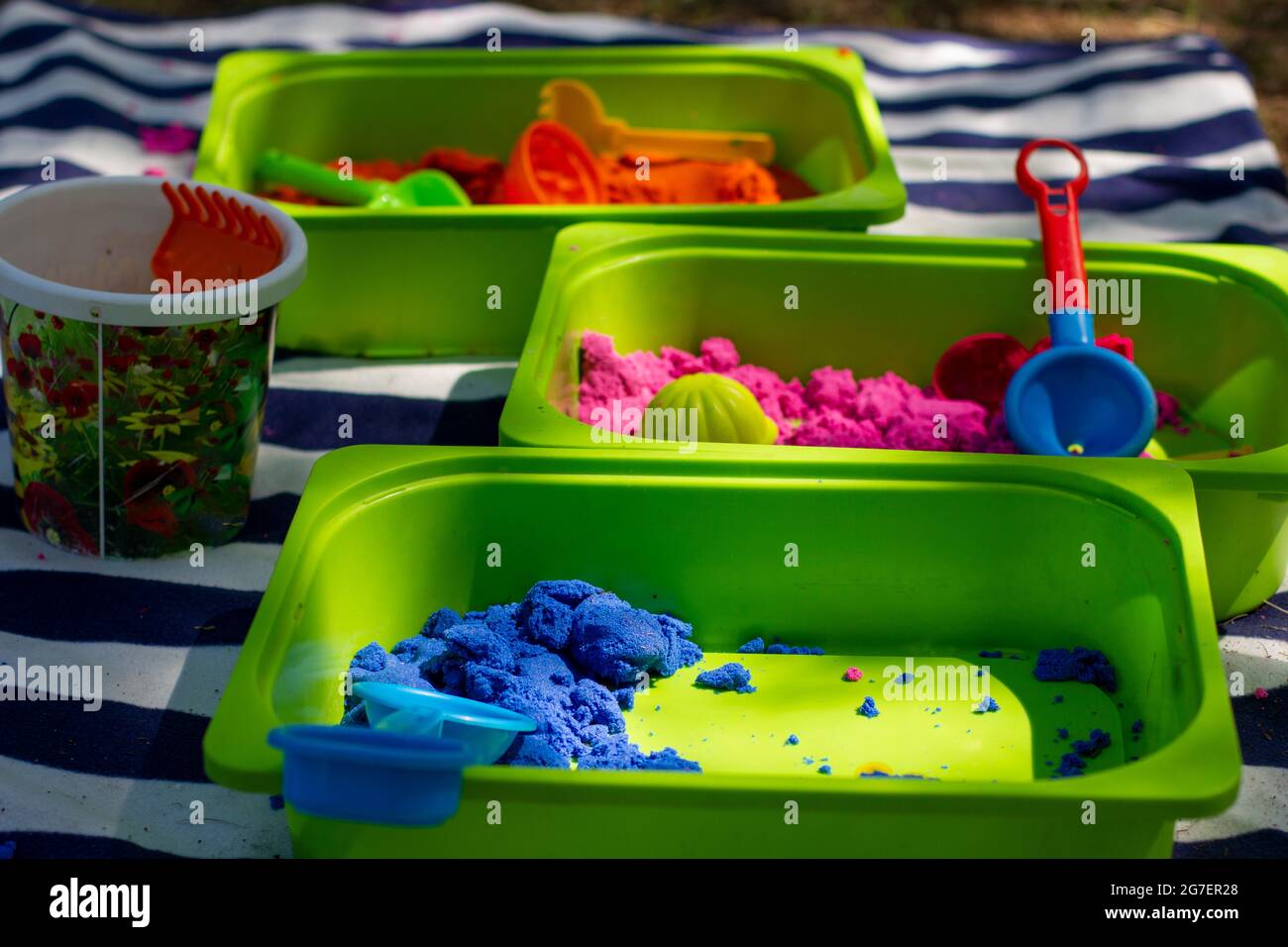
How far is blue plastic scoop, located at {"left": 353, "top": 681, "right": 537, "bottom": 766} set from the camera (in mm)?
879

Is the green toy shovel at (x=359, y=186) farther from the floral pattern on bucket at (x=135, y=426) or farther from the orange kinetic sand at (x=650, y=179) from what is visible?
the floral pattern on bucket at (x=135, y=426)

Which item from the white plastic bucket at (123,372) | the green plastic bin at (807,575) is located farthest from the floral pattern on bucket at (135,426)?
the green plastic bin at (807,575)

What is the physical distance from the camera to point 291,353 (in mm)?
1439

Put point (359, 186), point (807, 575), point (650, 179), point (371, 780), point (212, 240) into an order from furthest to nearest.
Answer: point (650, 179), point (359, 186), point (212, 240), point (807, 575), point (371, 780)

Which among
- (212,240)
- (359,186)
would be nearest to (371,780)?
(212,240)

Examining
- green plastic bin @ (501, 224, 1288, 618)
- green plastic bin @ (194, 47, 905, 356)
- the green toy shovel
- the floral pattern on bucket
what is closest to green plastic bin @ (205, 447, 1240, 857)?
the floral pattern on bucket

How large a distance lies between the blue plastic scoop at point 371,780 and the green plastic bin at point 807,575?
0.43 feet

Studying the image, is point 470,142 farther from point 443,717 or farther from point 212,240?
point 443,717

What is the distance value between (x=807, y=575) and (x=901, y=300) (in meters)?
0.39

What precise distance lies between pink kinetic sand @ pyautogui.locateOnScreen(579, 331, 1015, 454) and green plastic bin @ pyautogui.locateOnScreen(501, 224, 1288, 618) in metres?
0.03

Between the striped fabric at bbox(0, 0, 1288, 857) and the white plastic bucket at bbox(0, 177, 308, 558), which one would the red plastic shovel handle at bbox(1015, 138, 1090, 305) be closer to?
the striped fabric at bbox(0, 0, 1288, 857)

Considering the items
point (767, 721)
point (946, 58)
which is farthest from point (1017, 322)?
point (946, 58)

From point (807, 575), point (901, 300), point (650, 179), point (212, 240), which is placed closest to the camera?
point (807, 575)

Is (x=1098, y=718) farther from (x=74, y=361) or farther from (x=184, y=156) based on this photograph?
(x=184, y=156)
